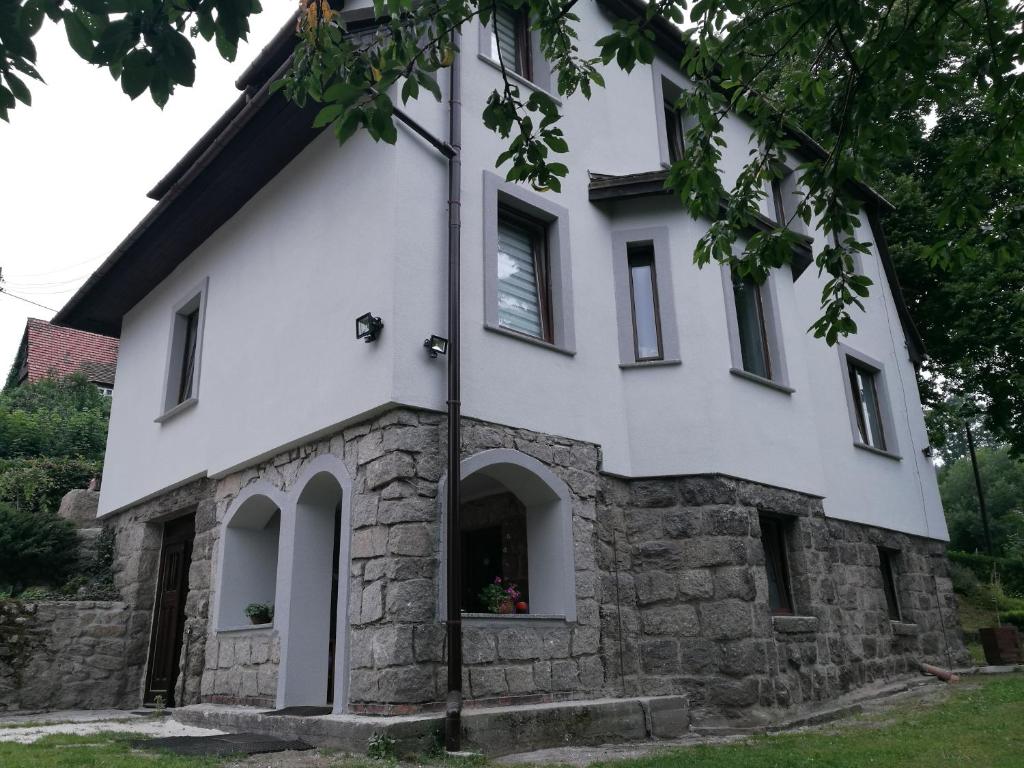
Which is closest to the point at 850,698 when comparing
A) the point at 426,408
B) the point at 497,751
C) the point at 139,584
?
the point at 497,751

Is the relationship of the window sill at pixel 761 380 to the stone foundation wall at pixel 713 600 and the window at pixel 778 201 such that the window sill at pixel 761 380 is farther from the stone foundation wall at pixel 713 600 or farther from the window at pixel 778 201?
the window at pixel 778 201

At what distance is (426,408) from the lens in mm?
6539

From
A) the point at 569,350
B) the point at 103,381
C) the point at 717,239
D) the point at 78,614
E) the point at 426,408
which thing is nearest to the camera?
the point at 717,239

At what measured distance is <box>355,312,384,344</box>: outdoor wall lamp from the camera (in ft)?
21.6

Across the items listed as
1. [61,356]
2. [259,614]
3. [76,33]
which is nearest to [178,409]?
[259,614]

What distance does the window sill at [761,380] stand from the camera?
8273 millimetres

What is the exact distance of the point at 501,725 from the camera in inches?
229

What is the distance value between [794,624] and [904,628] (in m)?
Answer: 3.52

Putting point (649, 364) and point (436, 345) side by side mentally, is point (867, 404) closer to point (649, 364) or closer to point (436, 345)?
point (649, 364)

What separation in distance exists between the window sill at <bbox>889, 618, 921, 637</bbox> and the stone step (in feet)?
15.1

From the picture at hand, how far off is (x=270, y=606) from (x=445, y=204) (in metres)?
4.12

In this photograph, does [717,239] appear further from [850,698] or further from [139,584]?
[139,584]

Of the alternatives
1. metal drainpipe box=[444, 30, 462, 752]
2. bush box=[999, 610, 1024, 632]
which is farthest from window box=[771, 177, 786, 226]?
bush box=[999, 610, 1024, 632]

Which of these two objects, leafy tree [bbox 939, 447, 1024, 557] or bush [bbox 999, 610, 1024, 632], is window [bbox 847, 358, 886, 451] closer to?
bush [bbox 999, 610, 1024, 632]
